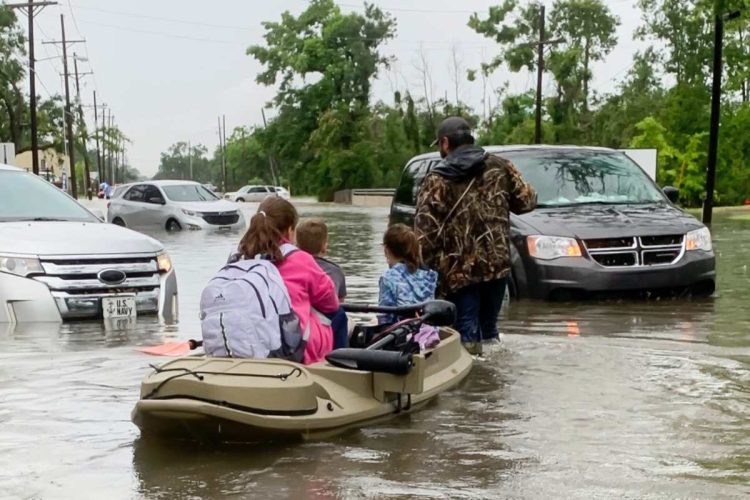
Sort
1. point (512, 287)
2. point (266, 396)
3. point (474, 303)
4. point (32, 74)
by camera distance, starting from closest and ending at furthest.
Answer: point (266, 396) < point (474, 303) < point (512, 287) < point (32, 74)

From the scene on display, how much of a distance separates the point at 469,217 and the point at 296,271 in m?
2.27

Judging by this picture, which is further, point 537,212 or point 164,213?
point 164,213

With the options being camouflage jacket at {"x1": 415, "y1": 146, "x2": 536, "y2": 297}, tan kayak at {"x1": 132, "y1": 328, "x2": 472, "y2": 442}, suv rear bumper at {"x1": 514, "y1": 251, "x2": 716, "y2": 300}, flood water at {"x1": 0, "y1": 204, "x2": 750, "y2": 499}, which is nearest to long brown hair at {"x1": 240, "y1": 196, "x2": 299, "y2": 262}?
tan kayak at {"x1": 132, "y1": 328, "x2": 472, "y2": 442}

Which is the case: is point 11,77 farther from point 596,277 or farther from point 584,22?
point 596,277

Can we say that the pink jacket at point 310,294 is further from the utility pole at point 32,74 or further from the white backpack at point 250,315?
the utility pole at point 32,74

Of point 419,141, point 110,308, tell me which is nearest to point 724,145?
point 419,141

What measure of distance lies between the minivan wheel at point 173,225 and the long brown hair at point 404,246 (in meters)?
22.0

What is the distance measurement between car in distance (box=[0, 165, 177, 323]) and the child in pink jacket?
4.23m

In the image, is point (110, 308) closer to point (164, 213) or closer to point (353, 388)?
point (353, 388)

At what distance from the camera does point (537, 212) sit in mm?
11672

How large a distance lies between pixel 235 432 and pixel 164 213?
970 inches

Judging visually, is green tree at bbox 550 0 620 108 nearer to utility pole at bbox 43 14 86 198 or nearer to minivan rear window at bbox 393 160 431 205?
utility pole at bbox 43 14 86 198

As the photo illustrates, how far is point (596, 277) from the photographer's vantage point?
11.0m

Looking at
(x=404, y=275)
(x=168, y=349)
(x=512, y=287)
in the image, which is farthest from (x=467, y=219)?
(x=512, y=287)
